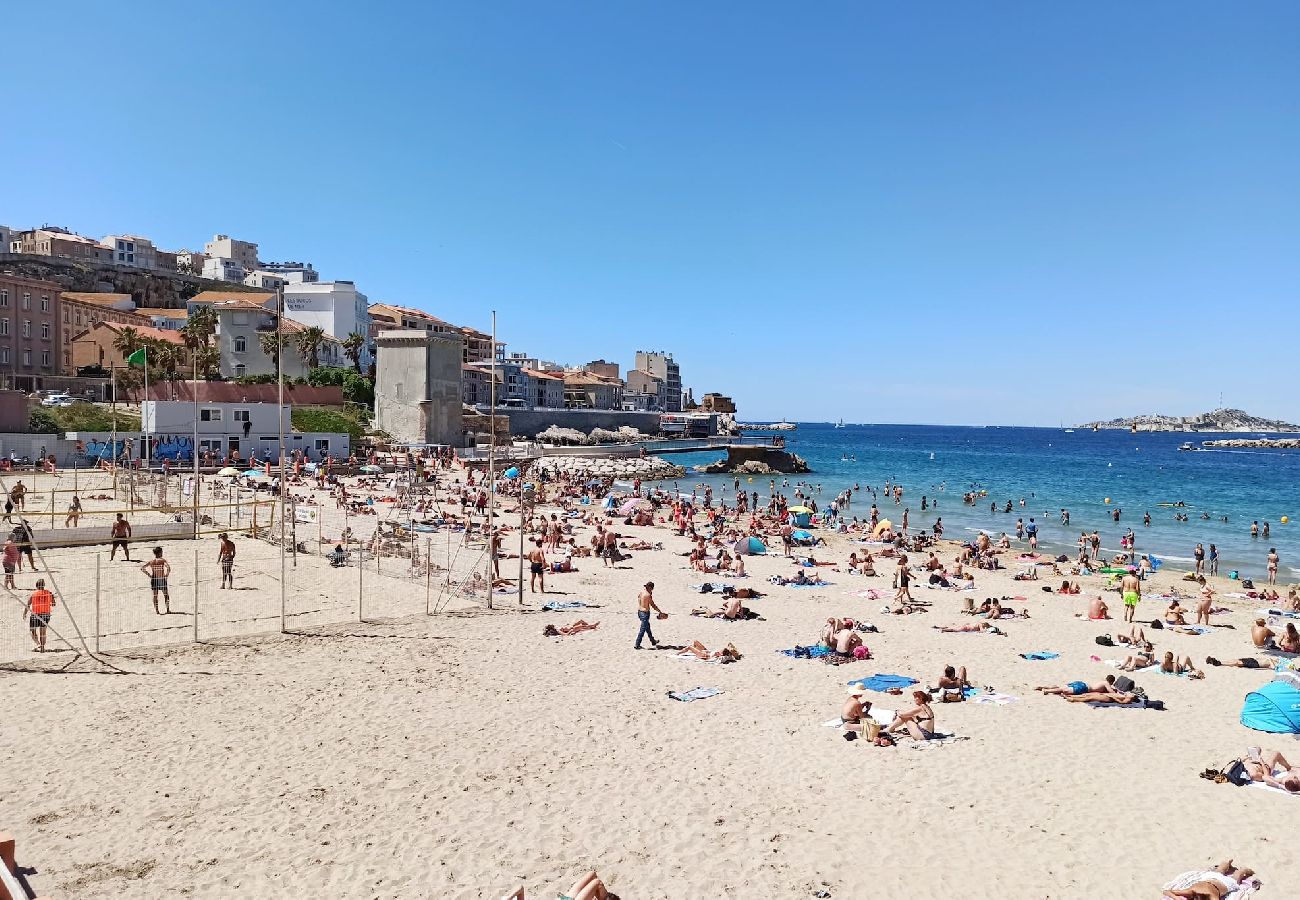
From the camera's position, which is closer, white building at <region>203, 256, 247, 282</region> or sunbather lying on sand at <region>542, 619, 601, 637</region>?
sunbather lying on sand at <region>542, 619, 601, 637</region>

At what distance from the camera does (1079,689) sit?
41.9ft

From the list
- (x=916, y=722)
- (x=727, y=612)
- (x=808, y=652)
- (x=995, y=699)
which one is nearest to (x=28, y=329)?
(x=727, y=612)

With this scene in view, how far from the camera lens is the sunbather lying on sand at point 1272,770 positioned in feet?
30.0

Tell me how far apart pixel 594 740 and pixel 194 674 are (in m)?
6.34

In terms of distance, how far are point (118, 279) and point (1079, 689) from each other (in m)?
110

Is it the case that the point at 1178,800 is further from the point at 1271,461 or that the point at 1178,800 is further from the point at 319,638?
the point at 1271,461

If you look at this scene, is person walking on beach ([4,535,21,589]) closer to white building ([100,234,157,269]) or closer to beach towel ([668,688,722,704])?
beach towel ([668,688,722,704])

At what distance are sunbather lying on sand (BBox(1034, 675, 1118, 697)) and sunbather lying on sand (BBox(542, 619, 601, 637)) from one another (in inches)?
319

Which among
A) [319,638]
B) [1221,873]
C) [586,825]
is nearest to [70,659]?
[319,638]

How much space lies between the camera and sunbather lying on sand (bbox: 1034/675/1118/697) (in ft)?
41.8

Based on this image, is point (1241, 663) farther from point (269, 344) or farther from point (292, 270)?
point (292, 270)

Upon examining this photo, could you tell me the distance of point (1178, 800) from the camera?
29.4 feet

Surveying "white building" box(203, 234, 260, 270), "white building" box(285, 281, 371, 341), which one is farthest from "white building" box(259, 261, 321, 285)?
"white building" box(285, 281, 371, 341)

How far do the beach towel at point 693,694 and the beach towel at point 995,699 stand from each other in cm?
398
